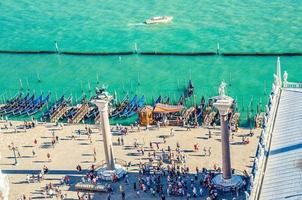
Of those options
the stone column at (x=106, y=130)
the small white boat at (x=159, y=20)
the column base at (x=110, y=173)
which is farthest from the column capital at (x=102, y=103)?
the small white boat at (x=159, y=20)

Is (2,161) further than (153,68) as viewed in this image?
No

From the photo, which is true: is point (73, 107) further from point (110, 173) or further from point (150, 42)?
point (150, 42)

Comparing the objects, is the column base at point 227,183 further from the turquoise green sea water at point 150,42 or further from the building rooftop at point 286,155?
the turquoise green sea water at point 150,42

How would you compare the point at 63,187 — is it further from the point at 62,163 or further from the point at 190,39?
the point at 190,39

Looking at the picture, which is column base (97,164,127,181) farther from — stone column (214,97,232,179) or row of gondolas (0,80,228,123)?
row of gondolas (0,80,228,123)

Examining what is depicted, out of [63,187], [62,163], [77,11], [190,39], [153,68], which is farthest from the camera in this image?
[77,11]


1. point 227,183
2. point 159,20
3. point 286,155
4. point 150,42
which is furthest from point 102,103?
point 159,20

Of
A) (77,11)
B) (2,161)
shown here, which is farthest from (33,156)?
(77,11)
